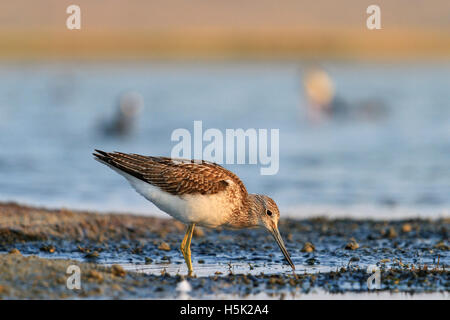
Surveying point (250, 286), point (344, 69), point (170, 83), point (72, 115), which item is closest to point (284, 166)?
point (250, 286)

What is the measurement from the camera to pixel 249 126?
82.4 ft

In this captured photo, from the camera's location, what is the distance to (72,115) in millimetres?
28984

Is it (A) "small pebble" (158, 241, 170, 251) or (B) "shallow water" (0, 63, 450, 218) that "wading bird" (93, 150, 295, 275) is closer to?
(A) "small pebble" (158, 241, 170, 251)

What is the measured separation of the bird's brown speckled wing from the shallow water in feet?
14.1

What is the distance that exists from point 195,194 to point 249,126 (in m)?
15.7

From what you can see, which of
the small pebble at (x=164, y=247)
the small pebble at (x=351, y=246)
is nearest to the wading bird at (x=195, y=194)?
the small pebble at (x=164, y=247)

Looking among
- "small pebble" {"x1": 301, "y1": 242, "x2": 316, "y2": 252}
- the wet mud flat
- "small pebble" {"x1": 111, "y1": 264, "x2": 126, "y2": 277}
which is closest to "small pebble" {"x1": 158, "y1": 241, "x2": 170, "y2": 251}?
the wet mud flat

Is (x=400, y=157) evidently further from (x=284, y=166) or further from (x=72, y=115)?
(x=72, y=115)

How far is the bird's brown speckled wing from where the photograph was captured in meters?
9.61

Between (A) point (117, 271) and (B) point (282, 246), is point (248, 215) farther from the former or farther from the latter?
(A) point (117, 271)

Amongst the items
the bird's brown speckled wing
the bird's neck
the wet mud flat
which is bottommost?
the wet mud flat

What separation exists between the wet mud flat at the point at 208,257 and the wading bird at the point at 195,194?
54 centimetres
